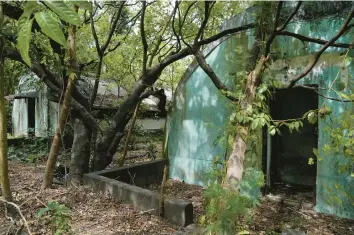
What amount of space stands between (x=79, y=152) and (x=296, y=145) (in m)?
6.21

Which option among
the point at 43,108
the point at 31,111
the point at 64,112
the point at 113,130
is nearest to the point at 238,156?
the point at 64,112

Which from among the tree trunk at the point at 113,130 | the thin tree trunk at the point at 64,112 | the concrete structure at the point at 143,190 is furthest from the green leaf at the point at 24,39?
the tree trunk at the point at 113,130

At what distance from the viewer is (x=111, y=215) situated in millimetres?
5012

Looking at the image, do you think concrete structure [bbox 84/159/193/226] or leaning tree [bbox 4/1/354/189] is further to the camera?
concrete structure [bbox 84/159/193/226]

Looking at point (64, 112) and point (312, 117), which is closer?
point (312, 117)

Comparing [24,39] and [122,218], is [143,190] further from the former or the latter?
[24,39]

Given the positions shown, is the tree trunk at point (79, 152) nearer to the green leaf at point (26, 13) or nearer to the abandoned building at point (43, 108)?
the abandoned building at point (43, 108)

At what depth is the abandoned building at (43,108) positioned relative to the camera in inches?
509

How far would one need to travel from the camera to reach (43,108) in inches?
573

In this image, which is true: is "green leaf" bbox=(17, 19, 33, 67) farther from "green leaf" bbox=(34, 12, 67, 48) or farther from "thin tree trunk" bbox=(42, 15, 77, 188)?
"thin tree trunk" bbox=(42, 15, 77, 188)

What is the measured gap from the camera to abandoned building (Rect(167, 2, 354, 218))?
5129 millimetres

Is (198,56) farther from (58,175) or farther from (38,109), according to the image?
(38,109)

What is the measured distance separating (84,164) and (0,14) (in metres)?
4.96

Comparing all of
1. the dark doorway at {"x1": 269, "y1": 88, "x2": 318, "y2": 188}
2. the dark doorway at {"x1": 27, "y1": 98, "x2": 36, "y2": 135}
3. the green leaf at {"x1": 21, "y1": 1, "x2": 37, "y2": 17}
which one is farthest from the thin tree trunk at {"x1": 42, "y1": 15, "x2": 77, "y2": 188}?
the dark doorway at {"x1": 27, "y1": 98, "x2": 36, "y2": 135}
